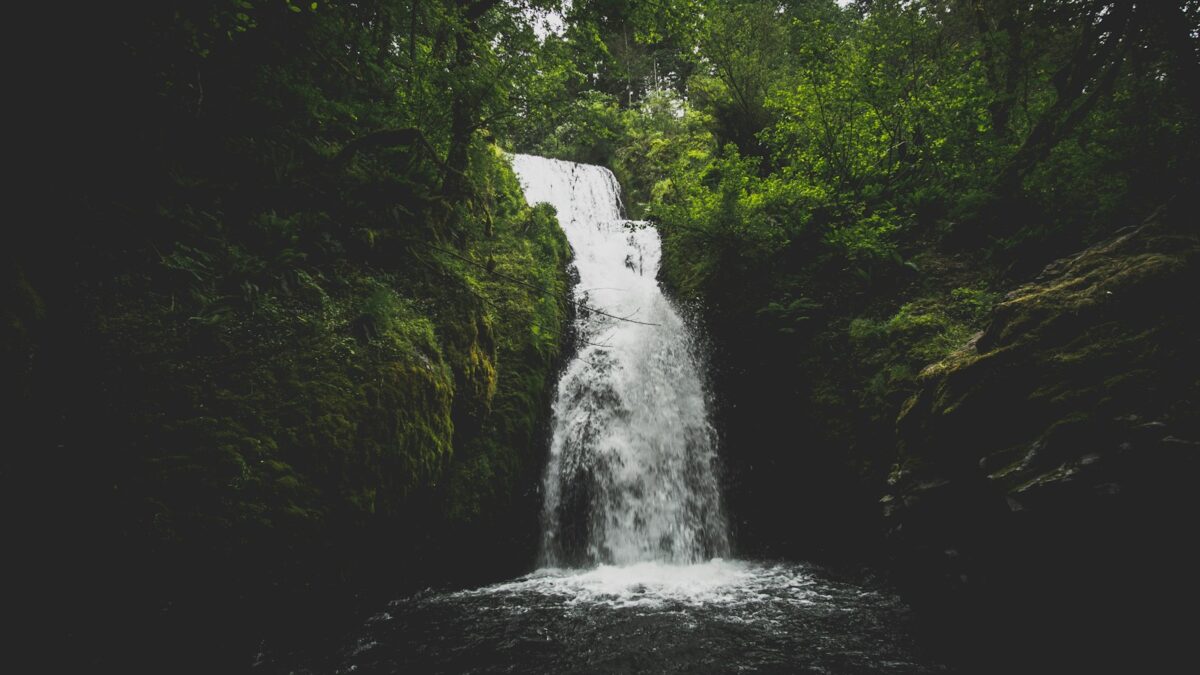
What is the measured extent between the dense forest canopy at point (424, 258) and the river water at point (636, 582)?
634mm

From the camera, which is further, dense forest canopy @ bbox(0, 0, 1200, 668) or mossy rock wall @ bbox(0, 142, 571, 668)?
dense forest canopy @ bbox(0, 0, 1200, 668)

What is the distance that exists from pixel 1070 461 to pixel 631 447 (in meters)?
5.84

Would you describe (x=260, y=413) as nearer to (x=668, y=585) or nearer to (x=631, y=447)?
(x=668, y=585)

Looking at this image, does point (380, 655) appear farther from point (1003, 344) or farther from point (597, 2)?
point (597, 2)

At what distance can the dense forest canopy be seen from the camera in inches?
125

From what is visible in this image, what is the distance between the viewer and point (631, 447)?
824 centimetres

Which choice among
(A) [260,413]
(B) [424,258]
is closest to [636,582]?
(A) [260,413]

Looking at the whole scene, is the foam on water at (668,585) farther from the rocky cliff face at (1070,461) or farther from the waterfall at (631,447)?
the rocky cliff face at (1070,461)

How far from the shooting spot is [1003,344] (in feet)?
14.0

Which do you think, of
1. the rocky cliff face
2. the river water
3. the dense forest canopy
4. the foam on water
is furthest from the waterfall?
the rocky cliff face

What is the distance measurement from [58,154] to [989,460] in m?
7.84

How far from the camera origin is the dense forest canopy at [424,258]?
318 cm

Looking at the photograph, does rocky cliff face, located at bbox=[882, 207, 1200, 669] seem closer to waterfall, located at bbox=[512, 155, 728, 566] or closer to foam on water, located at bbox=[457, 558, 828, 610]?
foam on water, located at bbox=[457, 558, 828, 610]

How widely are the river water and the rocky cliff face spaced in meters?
0.99
